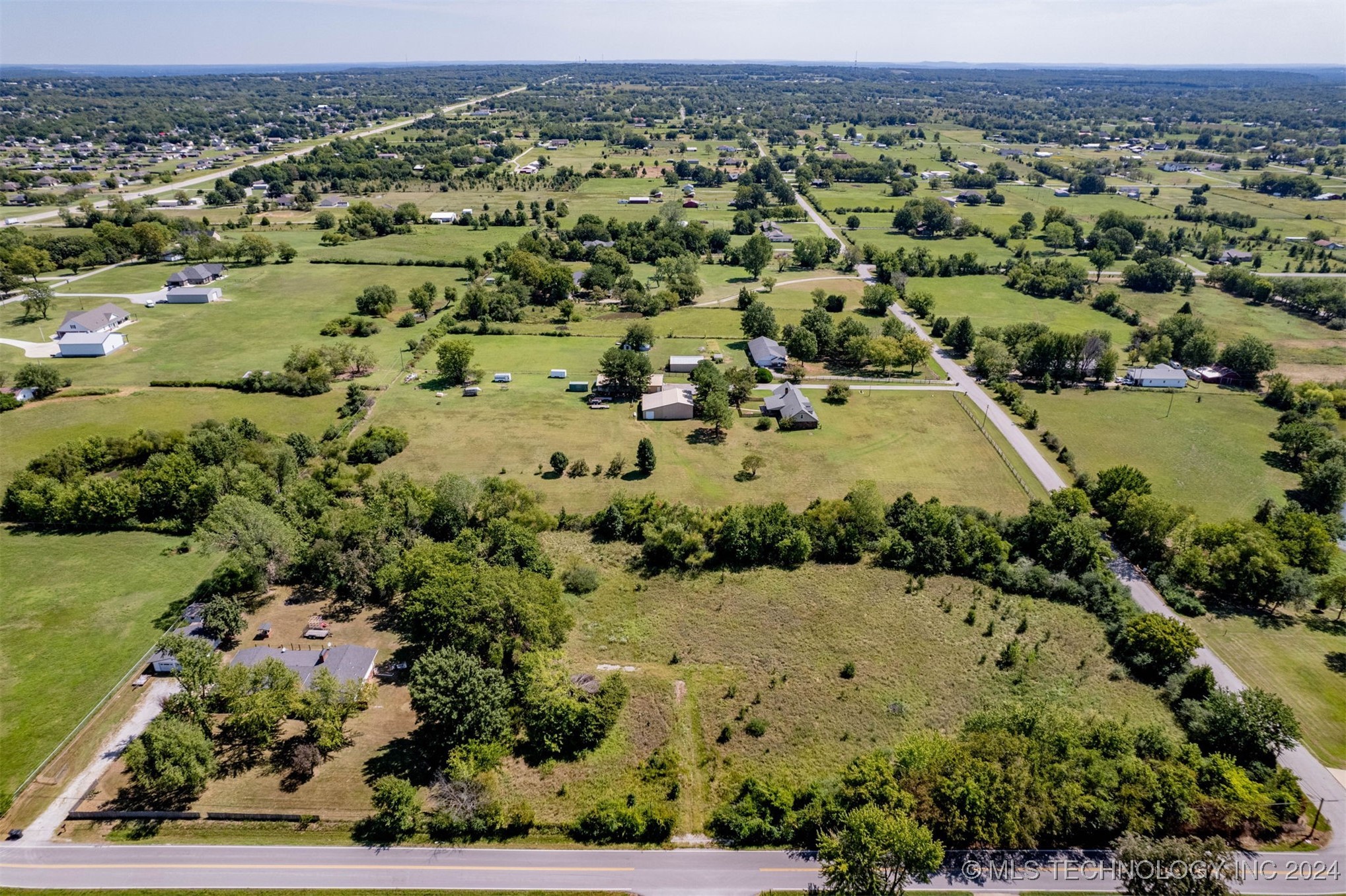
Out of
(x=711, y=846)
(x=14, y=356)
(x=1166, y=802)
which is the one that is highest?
(x=14, y=356)

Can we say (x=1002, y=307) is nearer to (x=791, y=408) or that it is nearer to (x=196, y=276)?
(x=791, y=408)

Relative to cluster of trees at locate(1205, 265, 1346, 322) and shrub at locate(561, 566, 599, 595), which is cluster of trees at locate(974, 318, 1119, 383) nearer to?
cluster of trees at locate(1205, 265, 1346, 322)

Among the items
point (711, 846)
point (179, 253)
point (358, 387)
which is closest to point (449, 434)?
point (358, 387)

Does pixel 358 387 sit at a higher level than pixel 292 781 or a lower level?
higher

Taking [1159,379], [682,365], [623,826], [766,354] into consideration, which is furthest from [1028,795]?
[1159,379]

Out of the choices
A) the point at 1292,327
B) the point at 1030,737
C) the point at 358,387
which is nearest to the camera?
the point at 1030,737

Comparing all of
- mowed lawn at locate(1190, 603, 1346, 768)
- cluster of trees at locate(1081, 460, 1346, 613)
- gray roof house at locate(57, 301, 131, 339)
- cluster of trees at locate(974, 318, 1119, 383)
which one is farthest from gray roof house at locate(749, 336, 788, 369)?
gray roof house at locate(57, 301, 131, 339)

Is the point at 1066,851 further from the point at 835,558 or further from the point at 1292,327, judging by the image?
the point at 1292,327
